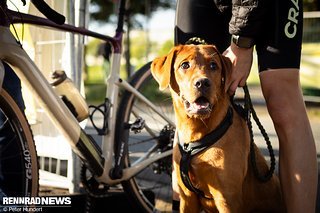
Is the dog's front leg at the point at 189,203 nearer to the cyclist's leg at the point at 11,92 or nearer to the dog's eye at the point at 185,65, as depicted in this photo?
the dog's eye at the point at 185,65

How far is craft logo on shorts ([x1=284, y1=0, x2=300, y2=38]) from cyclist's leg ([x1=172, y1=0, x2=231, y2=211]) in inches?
13.6

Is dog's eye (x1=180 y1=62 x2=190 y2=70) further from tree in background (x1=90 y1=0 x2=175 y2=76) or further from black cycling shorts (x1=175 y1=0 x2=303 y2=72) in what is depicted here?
tree in background (x1=90 y1=0 x2=175 y2=76)

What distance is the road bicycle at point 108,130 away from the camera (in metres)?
2.33

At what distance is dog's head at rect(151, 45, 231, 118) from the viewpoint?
2.22 meters

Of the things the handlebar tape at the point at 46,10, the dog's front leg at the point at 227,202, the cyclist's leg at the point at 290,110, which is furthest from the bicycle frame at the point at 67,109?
the cyclist's leg at the point at 290,110

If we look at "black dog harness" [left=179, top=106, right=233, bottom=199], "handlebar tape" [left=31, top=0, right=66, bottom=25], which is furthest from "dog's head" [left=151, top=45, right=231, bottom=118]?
"handlebar tape" [left=31, top=0, right=66, bottom=25]

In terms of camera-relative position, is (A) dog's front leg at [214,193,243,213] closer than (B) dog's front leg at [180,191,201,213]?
Yes

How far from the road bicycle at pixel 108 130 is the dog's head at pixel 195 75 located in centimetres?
60

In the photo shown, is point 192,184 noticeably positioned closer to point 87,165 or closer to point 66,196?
point 87,165

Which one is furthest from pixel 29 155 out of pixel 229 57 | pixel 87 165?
pixel 229 57

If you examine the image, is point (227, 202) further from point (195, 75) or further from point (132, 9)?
point (132, 9)

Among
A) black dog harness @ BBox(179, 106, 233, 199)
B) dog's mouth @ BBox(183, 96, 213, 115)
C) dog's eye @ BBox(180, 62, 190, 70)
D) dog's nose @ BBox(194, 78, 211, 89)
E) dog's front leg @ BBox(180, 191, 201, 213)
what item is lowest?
dog's front leg @ BBox(180, 191, 201, 213)

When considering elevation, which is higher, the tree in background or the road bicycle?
the road bicycle

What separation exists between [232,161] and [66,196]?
126 cm
